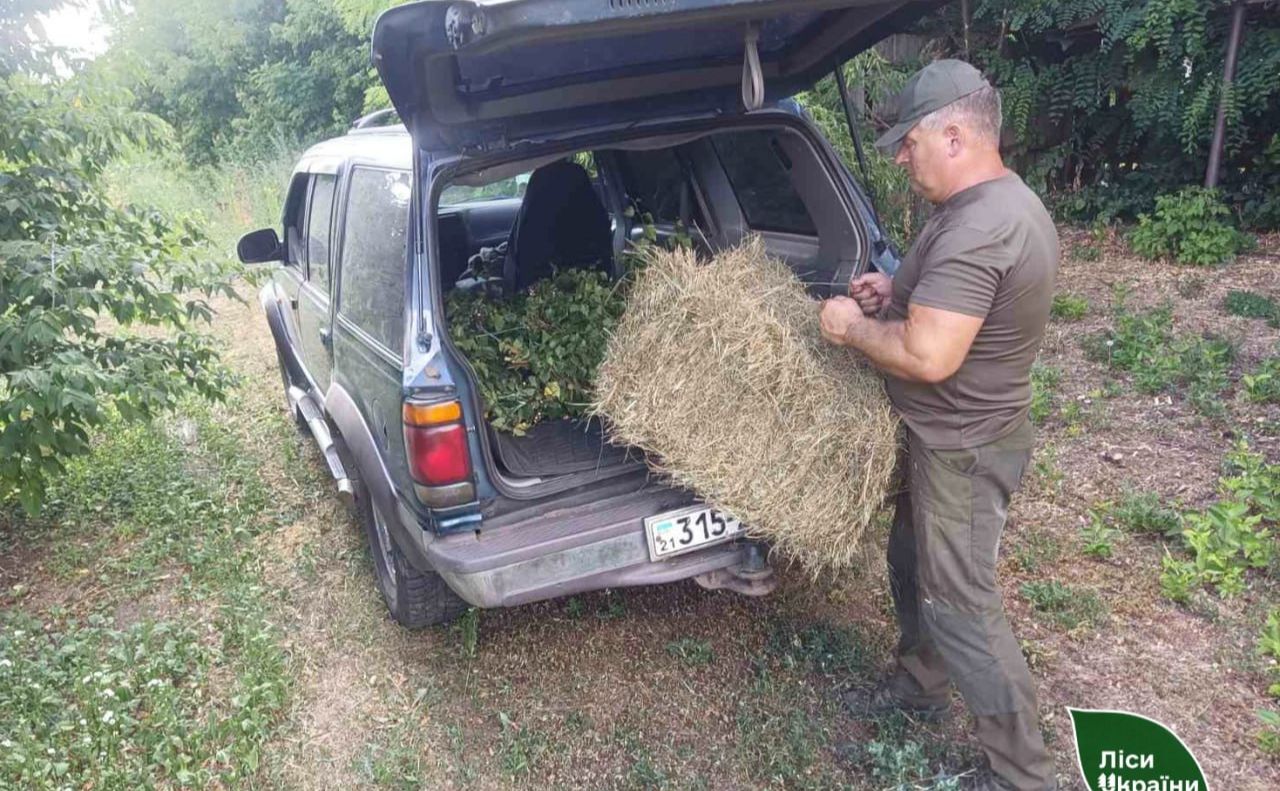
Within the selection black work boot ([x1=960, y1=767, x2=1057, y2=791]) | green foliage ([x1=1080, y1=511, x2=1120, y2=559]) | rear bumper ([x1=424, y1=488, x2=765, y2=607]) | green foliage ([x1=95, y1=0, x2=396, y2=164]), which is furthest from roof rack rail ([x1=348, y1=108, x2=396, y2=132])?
green foliage ([x1=95, y1=0, x2=396, y2=164])

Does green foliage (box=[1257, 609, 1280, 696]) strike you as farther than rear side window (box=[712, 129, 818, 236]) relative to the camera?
No

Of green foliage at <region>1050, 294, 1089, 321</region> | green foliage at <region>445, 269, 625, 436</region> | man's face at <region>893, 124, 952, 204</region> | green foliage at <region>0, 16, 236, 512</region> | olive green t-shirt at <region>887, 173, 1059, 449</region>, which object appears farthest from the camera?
green foliage at <region>1050, 294, 1089, 321</region>

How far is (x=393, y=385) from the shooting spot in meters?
2.70

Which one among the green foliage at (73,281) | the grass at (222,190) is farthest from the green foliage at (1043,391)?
the grass at (222,190)

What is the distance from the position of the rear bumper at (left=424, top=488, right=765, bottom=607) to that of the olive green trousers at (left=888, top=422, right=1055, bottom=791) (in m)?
0.63

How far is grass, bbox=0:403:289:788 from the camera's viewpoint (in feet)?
9.27

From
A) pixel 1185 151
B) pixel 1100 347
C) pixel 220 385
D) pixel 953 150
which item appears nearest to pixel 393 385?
pixel 953 150

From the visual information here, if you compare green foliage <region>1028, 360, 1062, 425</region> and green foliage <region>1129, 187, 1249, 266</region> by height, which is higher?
green foliage <region>1129, 187, 1249, 266</region>

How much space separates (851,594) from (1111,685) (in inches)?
36.6

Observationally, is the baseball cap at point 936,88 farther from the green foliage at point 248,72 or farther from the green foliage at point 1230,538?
the green foliage at point 248,72

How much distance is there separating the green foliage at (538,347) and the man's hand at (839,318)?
93 cm

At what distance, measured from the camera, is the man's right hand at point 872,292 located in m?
2.57

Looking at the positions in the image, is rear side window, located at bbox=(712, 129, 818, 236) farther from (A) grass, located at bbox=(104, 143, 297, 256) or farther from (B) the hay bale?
(A) grass, located at bbox=(104, 143, 297, 256)

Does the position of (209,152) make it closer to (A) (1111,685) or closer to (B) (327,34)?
(B) (327,34)
